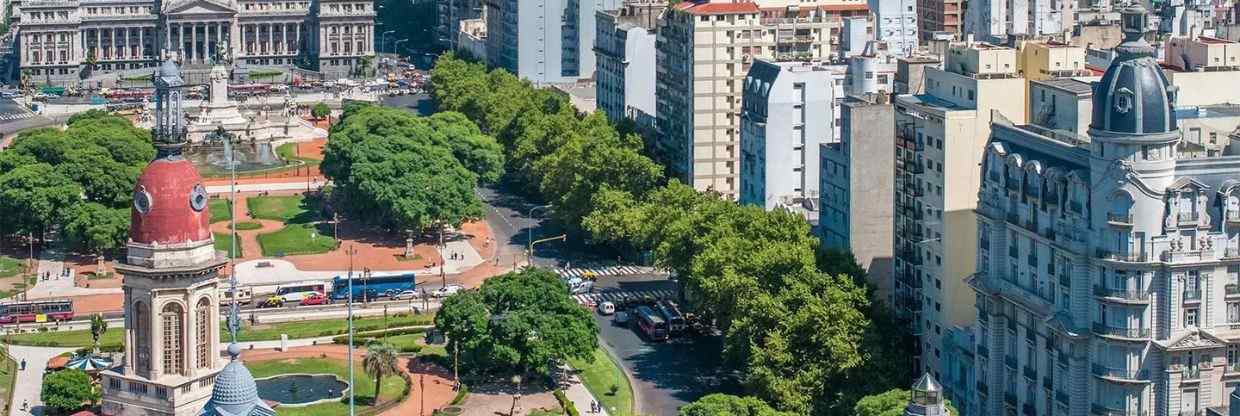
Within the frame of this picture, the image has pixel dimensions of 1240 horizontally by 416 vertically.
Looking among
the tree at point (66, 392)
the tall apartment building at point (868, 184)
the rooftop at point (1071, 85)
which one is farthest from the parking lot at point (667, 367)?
the tree at point (66, 392)

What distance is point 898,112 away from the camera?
163 metres

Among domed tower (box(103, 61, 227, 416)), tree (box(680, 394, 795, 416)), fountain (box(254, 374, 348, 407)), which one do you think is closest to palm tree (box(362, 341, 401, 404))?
fountain (box(254, 374, 348, 407))

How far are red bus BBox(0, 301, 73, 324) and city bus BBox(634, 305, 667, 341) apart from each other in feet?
158

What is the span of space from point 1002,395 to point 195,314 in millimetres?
59407

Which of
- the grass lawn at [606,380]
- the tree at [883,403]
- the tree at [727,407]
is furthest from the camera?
the grass lawn at [606,380]

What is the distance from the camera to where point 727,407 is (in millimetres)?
143125

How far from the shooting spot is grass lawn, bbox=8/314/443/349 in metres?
182

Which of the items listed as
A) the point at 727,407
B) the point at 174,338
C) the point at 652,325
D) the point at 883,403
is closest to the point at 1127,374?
the point at 883,403

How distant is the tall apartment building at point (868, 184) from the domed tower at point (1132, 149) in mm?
41632

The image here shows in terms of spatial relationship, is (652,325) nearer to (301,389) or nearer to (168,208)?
(301,389)

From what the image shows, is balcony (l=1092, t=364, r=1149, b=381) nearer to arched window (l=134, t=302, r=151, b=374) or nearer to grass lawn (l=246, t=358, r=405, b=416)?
grass lawn (l=246, t=358, r=405, b=416)

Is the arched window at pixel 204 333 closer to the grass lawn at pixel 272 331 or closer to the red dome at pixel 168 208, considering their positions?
the red dome at pixel 168 208

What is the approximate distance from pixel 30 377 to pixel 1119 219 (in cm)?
8231

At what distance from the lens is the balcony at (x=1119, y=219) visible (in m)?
131
